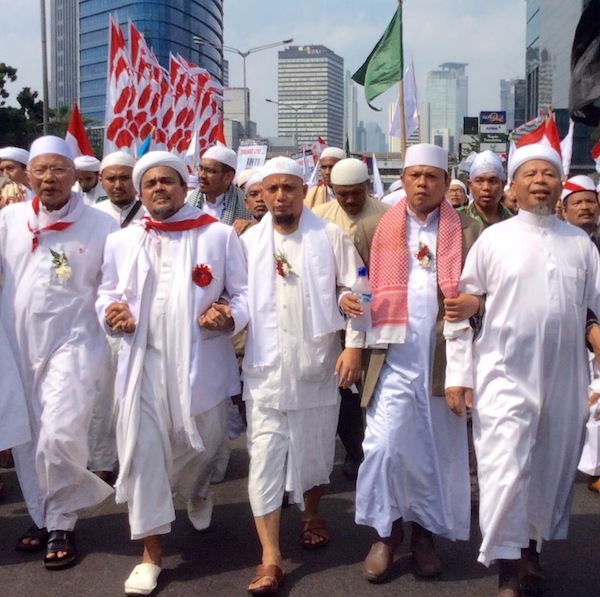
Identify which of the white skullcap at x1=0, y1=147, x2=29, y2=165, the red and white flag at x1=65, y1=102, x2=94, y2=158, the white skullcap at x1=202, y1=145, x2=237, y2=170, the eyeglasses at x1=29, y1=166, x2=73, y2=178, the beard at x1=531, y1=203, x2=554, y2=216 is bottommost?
the beard at x1=531, y1=203, x2=554, y2=216

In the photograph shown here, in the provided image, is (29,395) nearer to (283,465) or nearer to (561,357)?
(283,465)

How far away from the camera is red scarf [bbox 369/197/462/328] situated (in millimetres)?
4414

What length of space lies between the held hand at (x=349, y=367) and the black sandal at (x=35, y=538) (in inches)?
71.0

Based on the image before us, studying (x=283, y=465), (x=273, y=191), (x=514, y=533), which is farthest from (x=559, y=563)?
(x=273, y=191)

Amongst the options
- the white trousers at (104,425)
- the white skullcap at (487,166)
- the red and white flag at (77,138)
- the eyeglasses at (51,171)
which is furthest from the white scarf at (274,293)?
the red and white flag at (77,138)

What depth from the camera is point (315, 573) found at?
443 centimetres

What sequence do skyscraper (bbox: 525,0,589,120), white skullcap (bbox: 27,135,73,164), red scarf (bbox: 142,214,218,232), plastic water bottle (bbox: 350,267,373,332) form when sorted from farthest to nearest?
skyscraper (bbox: 525,0,589,120), white skullcap (bbox: 27,135,73,164), red scarf (bbox: 142,214,218,232), plastic water bottle (bbox: 350,267,373,332)

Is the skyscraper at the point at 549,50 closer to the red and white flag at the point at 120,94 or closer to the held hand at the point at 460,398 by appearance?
the red and white flag at the point at 120,94

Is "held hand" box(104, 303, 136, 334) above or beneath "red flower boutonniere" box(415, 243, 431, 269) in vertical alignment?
beneath

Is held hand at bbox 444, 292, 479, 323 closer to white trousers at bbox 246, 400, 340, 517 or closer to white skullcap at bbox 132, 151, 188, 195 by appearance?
white trousers at bbox 246, 400, 340, 517

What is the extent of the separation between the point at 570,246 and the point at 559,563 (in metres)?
1.63

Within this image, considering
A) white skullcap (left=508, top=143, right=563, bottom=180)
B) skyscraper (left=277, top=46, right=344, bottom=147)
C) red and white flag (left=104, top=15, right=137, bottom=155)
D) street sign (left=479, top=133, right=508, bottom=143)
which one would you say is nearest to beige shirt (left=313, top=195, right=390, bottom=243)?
white skullcap (left=508, top=143, right=563, bottom=180)

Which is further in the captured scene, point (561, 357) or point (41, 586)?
point (41, 586)

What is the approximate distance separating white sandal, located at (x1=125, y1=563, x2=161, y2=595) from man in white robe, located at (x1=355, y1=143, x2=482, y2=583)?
1.01m
